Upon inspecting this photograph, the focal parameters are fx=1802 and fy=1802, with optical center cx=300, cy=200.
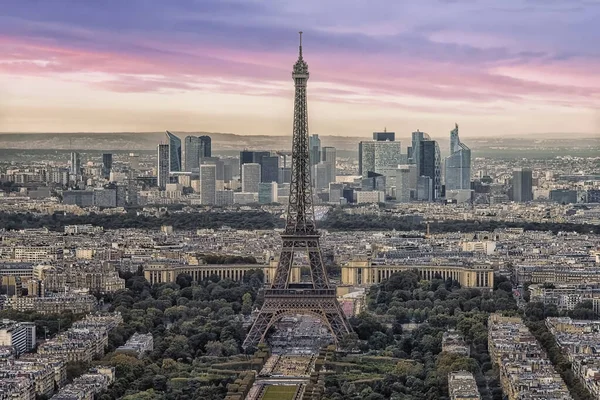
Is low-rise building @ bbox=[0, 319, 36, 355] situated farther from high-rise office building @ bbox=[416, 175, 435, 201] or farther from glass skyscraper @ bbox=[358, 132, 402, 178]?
glass skyscraper @ bbox=[358, 132, 402, 178]

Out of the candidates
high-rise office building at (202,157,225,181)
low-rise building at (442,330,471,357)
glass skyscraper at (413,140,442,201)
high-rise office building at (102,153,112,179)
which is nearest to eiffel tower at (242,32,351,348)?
low-rise building at (442,330,471,357)

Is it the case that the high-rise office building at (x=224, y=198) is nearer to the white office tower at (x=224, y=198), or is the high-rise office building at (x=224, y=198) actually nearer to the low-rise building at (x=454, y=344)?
the white office tower at (x=224, y=198)

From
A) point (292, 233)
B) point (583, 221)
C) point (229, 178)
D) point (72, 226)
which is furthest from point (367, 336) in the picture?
point (229, 178)

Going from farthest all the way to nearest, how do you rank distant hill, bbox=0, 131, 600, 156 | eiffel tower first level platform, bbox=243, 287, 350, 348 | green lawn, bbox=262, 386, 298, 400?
distant hill, bbox=0, 131, 600, 156
eiffel tower first level platform, bbox=243, 287, 350, 348
green lawn, bbox=262, 386, 298, 400

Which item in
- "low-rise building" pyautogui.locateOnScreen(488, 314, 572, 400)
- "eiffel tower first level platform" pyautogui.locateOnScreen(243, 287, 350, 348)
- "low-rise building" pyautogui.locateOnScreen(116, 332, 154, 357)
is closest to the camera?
"low-rise building" pyautogui.locateOnScreen(488, 314, 572, 400)

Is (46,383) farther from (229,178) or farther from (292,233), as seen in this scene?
(229,178)

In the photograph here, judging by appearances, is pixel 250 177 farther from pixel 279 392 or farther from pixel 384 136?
pixel 279 392

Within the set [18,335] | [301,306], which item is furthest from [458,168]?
[18,335]
